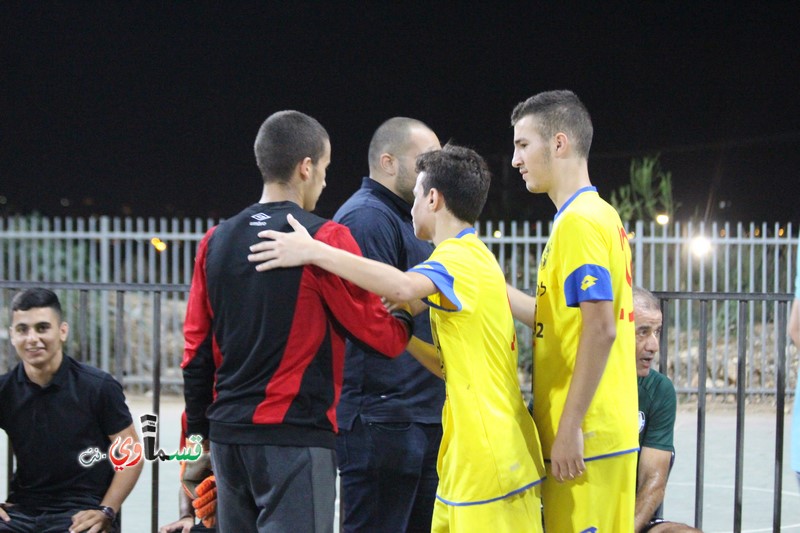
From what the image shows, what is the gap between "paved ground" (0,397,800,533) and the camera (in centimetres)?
661

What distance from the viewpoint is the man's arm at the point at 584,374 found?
2898 millimetres

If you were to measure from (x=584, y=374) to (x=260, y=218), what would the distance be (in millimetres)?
1140

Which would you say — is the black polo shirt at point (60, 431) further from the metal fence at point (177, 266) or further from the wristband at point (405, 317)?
the metal fence at point (177, 266)

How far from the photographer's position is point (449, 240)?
3.20m

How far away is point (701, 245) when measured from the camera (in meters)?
13.5

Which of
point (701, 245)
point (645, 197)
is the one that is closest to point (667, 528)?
point (701, 245)

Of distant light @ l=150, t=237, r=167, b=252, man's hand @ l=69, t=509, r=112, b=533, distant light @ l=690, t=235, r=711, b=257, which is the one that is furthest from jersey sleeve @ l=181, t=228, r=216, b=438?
distant light @ l=690, t=235, r=711, b=257

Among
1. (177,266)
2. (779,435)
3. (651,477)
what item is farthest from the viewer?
(177,266)

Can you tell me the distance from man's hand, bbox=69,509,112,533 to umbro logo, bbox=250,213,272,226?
2036mm

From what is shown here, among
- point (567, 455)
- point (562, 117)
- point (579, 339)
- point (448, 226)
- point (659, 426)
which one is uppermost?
point (562, 117)

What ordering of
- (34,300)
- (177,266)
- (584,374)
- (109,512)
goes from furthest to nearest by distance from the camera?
(177,266)
(34,300)
(109,512)
(584,374)

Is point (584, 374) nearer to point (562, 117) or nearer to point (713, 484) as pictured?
point (562, 117)

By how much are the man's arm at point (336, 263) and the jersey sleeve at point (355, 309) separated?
0.24 feet

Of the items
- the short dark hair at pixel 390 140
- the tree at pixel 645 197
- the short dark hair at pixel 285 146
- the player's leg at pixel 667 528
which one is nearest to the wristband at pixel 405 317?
the short dark hair at pixel 285 146
